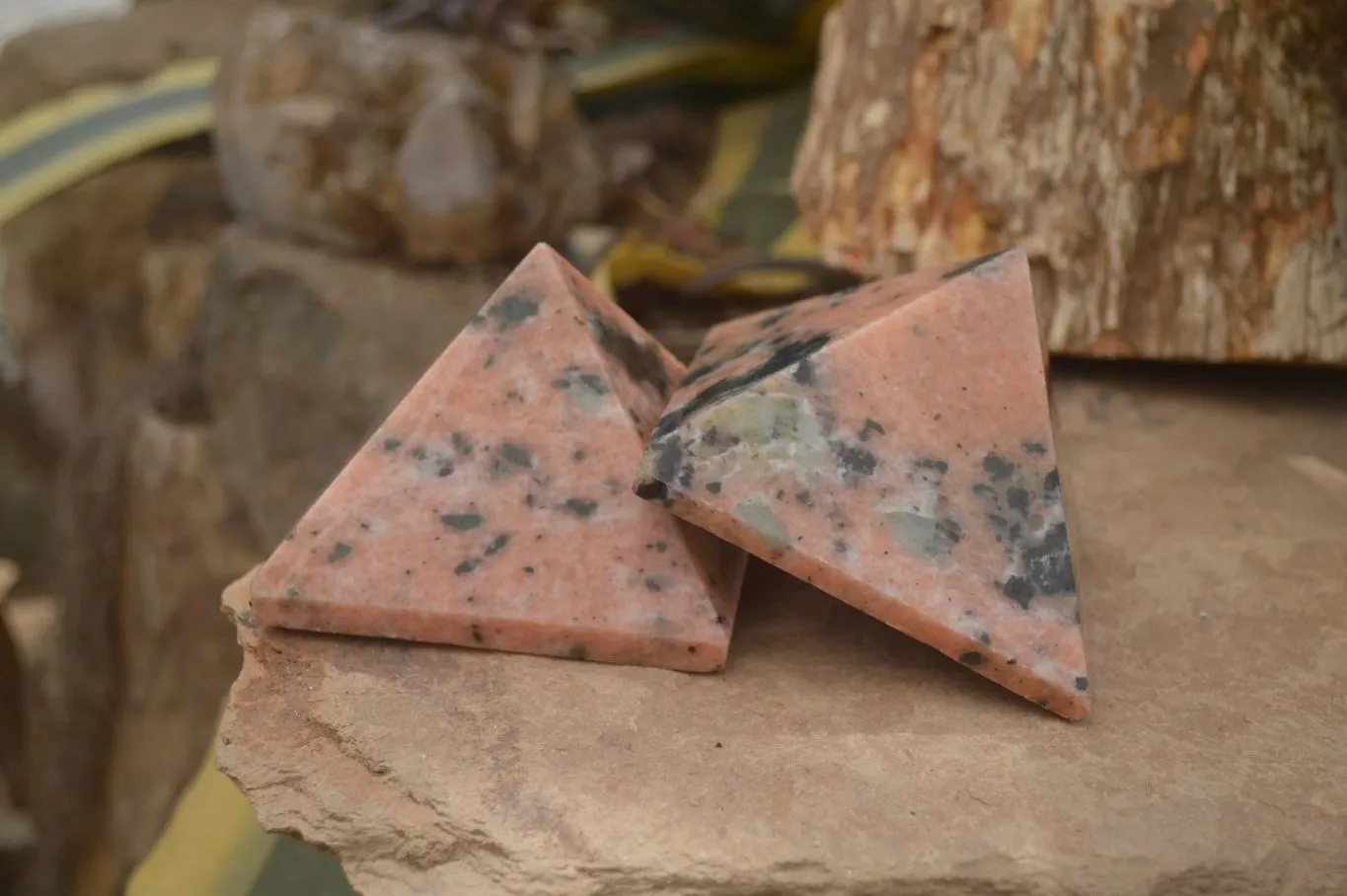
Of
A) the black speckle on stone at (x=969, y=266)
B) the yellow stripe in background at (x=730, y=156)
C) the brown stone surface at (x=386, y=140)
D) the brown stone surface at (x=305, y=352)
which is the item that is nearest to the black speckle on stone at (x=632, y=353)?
the black speckle on stone at (x=969, y=266)

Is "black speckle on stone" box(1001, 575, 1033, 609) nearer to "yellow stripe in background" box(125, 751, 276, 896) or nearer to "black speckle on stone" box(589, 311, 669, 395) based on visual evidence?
"black speckle on stone" box(589, 311, 669, 395)

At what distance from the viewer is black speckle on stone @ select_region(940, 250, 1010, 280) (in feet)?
2.76

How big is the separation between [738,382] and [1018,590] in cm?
24

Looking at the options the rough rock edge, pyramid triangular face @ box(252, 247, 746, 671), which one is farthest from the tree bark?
the rough rock edge

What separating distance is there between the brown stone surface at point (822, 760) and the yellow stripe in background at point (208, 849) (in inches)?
18.2

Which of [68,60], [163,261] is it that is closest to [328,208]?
[163,261]

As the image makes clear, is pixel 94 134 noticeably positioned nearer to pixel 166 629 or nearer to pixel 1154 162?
pixel 166 629

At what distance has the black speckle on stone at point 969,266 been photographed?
2.76ft

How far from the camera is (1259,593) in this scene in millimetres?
880

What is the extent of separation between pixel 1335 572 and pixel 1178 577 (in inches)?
5.4

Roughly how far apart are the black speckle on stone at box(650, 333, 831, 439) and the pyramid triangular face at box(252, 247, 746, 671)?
0.14 feet

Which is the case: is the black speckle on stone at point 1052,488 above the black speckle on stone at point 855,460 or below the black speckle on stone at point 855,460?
below

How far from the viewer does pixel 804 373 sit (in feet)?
2.51

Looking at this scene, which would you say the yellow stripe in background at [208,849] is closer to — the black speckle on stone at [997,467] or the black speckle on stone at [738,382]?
the black speckle on stone at [738,382]
